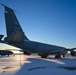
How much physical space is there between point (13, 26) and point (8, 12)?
2834 millimetres

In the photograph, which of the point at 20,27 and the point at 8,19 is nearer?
the point at 8,19

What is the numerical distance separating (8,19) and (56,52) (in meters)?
13.2

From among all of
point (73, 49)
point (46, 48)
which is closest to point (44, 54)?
point (46, 48)

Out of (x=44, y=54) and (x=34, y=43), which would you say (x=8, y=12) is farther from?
(x=44, y=54)

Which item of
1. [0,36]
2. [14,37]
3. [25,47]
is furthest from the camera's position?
[25,47]

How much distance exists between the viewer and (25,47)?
113ft

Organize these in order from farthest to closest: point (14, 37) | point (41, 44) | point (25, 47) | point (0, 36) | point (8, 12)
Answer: point (41, 44) → point (25, 47) → point (8, 12) → point (14, 37) → point (0, 36)

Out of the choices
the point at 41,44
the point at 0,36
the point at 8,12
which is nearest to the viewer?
the point at 0,36

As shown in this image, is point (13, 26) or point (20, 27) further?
point (20, 27)

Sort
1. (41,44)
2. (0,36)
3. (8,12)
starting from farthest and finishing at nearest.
Answer: 1. (41,44)
2. (8,12)
3. (0,36)

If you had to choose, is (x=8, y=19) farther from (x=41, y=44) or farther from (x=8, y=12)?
(x=41, y=44)

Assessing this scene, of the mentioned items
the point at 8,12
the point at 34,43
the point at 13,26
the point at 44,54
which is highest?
the point at 8,12

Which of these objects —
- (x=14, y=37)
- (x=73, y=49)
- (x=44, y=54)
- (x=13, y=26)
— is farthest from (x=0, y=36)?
(x=73, y=49)

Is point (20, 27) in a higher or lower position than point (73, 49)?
higher
